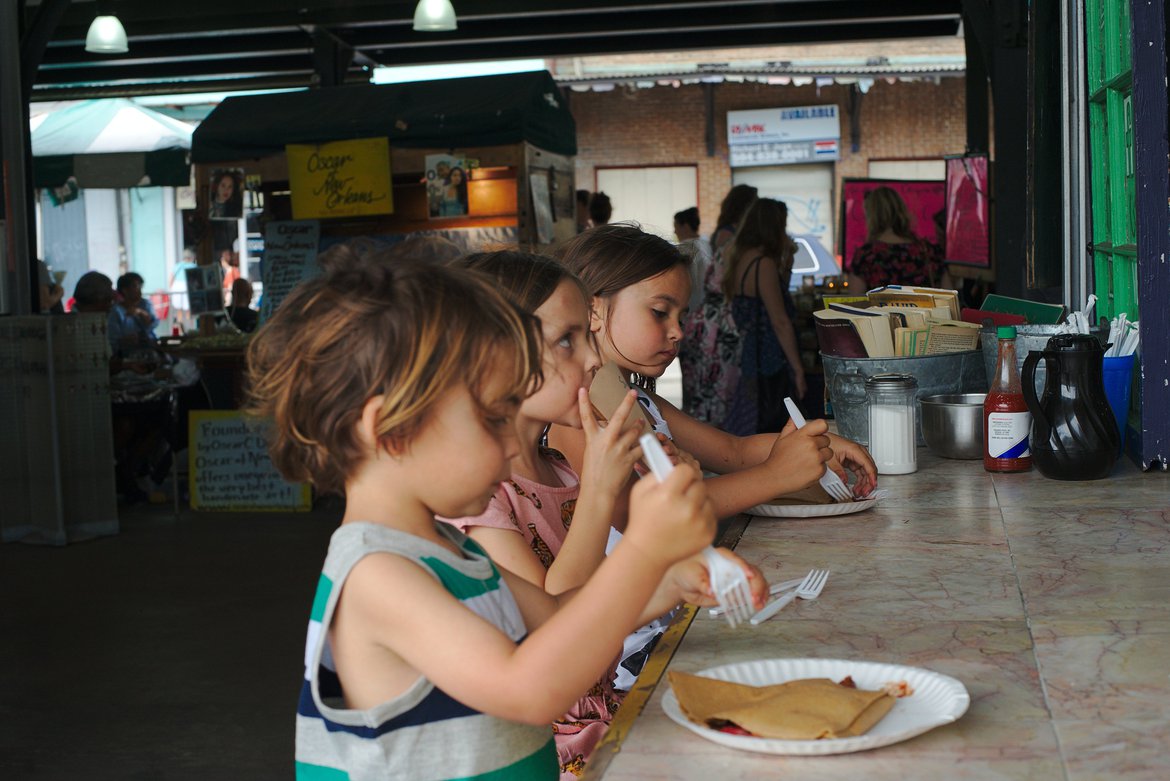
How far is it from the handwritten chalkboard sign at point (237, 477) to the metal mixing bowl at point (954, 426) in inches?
195

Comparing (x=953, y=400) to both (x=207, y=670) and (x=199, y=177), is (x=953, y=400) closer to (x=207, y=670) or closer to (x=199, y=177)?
(x=207, y=670)

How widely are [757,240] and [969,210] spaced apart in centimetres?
112

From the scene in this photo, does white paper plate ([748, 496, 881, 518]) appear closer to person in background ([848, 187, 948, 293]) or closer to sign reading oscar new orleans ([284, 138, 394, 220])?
person in background ([848, 187, 948, 293])

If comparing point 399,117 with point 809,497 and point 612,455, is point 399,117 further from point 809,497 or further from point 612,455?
point 612,455

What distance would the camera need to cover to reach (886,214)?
7016 millimetres

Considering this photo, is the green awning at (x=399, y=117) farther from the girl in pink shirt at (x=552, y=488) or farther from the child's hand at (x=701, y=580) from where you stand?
the child's hand at (x=701, y=580)

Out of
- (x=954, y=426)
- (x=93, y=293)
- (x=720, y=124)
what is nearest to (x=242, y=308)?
(x=93, y=293)

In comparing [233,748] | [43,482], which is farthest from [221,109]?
[233,748]

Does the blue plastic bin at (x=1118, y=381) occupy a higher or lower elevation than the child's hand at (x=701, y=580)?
higher

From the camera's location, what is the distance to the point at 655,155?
1881 cm

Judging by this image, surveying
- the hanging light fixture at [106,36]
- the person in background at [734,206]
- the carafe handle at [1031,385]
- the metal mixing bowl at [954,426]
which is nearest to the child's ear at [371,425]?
the carafe handle at [1031,385]

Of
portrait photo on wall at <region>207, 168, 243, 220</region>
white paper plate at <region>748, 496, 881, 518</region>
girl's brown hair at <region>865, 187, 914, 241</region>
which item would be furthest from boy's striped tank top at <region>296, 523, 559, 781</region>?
portrait photo on wall at <region>207, 168, 243, 220</region>

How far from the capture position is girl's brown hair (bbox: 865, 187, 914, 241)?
6859mm

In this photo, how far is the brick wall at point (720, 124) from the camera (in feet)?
59.6
